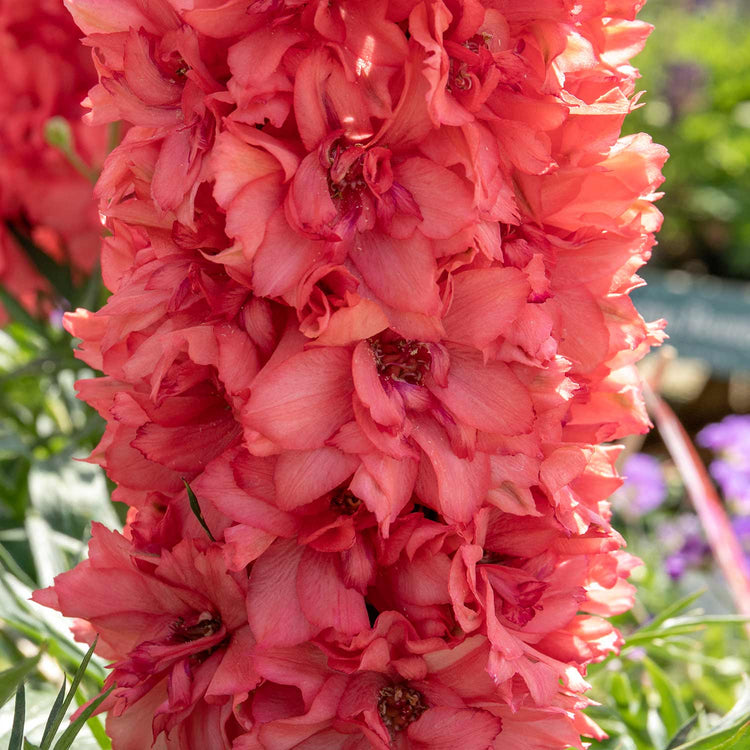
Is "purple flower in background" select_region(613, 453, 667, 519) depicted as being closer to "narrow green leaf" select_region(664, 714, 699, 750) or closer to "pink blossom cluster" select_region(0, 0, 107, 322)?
"narrow green leaf" select_region(664, 714, 699, 750)

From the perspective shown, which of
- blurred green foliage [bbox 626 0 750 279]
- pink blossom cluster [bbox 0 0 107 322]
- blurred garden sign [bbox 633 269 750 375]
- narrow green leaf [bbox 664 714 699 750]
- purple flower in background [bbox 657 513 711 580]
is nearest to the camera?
narrow green leaf [bbox 664 714 699 750]

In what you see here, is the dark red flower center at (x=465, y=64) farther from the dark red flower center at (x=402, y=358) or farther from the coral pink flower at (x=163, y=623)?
the coral pink flower at (x=163, y=623)

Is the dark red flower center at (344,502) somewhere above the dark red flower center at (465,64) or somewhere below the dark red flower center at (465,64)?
below

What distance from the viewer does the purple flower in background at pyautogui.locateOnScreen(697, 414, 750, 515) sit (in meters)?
1.19

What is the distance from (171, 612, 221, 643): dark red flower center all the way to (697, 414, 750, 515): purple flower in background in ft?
2.88

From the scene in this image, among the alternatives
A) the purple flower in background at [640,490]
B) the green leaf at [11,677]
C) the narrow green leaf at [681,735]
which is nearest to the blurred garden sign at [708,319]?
the purple flower in background at [640,490]

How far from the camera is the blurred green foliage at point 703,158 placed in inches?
137

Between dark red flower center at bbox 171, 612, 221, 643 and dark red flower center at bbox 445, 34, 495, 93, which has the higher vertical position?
dark red flower center at bbox 445, 34, 495, 93

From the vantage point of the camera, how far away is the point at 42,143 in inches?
37.3

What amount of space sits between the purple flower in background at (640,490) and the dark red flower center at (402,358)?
83 cm

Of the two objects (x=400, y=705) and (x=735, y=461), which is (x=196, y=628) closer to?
(x=400, y=705)

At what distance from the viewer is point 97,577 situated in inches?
18.2

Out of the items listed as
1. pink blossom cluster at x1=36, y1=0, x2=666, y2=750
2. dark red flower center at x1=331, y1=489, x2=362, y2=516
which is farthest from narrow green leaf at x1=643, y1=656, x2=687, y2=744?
dark red flower center at x1=331, y1=489, x2=362, y2=516

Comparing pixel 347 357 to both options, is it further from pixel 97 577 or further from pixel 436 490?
pixel 97 577
